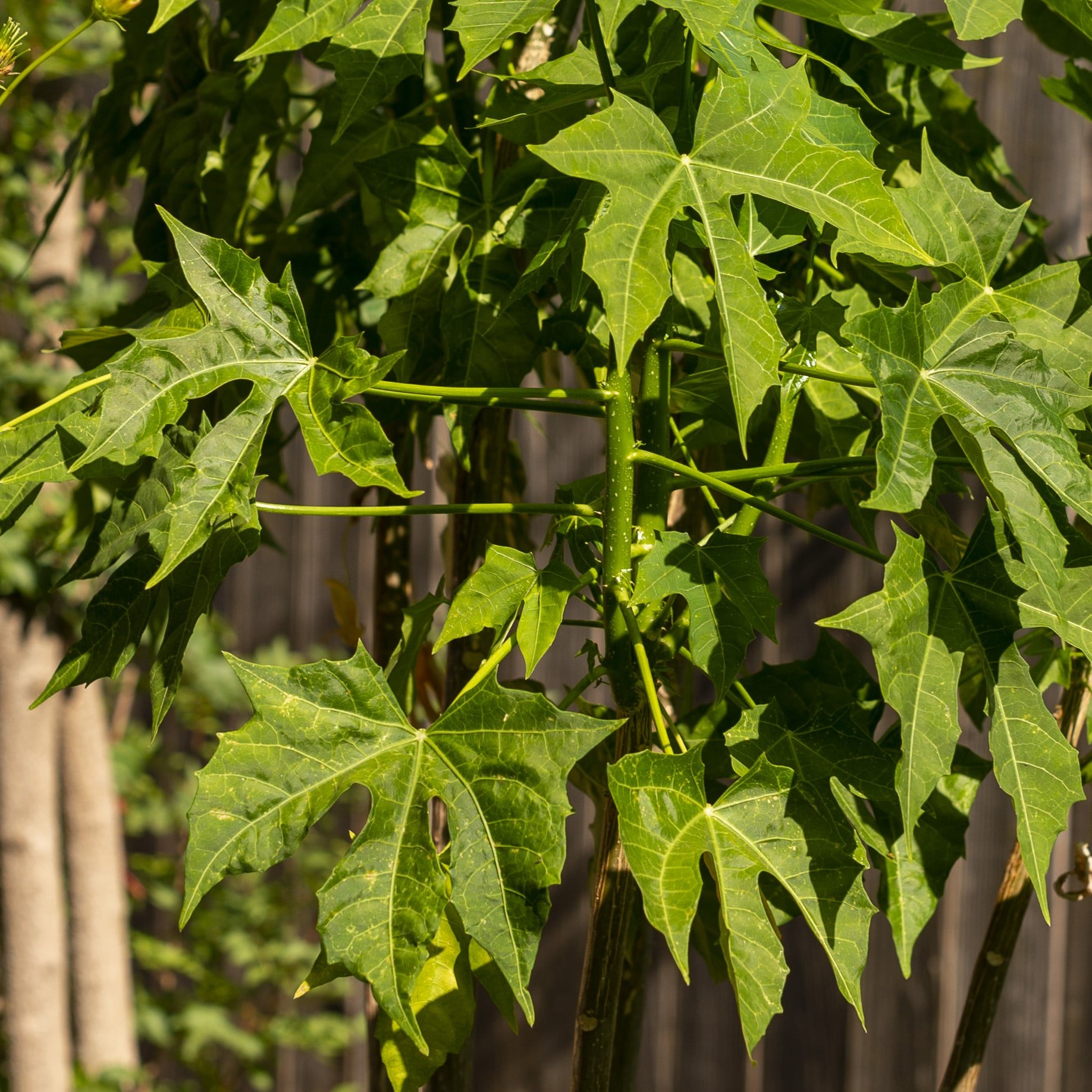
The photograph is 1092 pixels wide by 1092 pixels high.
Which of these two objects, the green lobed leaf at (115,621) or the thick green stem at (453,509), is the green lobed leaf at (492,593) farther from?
the green lobed leaf at (115,621)

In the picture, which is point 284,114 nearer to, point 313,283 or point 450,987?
point 313,283

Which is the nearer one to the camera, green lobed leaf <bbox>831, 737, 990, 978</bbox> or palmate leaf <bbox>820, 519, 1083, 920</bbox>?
palmate leaf <bbox>820, 519, 1083, 920</bbox>

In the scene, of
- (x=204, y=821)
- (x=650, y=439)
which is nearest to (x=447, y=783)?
(x=204, y=821)

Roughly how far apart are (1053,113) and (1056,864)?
0.85 m

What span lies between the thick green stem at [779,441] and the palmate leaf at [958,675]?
0.36 feet

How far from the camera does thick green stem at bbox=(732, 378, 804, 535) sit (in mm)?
620

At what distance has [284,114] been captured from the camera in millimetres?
836

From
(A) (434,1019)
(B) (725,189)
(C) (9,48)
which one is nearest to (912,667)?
(B) (725,189)

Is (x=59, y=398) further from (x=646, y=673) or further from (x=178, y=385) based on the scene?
(x=646, y=673)

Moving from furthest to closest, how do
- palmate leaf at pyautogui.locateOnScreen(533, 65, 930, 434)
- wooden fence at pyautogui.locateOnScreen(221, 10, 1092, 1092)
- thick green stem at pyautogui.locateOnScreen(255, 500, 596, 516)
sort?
wooden fence at pyautogui.locateOnScreen(221, 10, 1092, 1092) → thick green stem at pyautogui.locateOnScreen(255, 500, 596, 516) → palmate leaf at pyautogui.locateOnScreen(533, 65, 930, 434)

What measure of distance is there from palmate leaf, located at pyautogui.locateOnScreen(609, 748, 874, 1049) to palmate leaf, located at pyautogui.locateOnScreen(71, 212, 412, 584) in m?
0.18

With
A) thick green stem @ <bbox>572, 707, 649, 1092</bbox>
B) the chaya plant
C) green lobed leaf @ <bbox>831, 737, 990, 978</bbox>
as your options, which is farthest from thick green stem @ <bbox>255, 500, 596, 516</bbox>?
green lobed leaf @ <bbox>831, 737, 990, 978</bbox>

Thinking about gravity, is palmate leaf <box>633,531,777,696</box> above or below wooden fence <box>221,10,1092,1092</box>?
above

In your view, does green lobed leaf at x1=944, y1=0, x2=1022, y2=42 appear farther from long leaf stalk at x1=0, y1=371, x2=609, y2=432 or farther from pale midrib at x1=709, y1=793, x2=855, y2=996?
pale midrib at x1=709, y1=793, x2=855, y2=996
